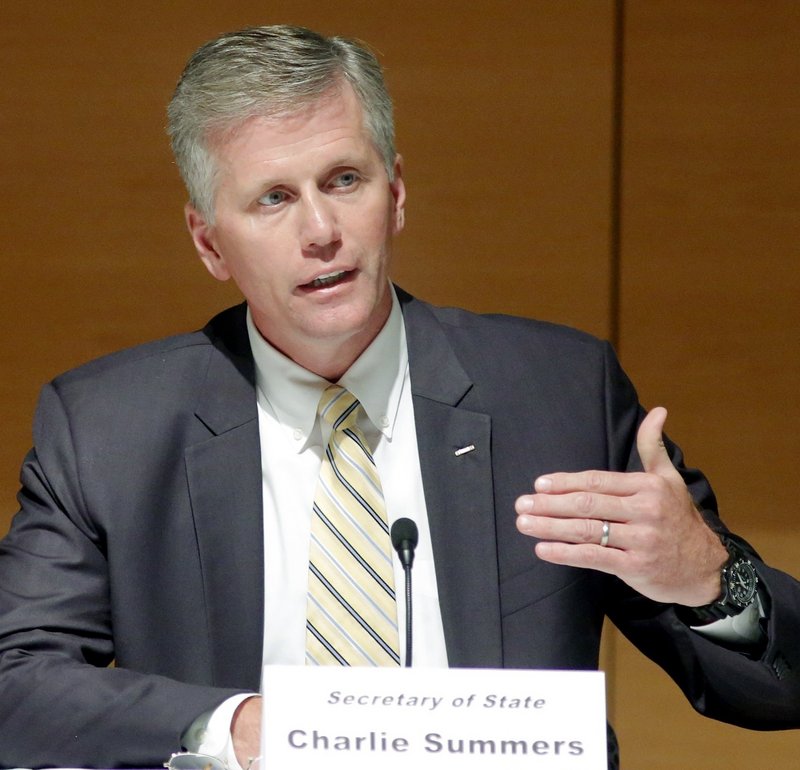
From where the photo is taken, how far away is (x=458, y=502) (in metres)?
1.87

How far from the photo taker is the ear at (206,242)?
1.98m

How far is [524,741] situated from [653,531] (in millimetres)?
359

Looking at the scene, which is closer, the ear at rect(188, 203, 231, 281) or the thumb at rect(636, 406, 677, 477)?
the thumb at rect(636, 406, 677, 477)

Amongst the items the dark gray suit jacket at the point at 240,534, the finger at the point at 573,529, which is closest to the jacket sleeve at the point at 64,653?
the dark gray suit jacket at the point at 240,534

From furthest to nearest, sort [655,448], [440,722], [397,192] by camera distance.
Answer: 1. [397,192]
2. [655,448]
3. [440,722]

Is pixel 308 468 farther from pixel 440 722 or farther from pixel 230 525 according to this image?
pixel 440 722

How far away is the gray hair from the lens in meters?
1.80

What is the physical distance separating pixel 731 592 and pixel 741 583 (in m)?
0.02

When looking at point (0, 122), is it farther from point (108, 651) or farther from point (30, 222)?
point (108, 651)

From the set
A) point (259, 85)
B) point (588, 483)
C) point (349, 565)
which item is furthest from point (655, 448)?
Result: point (259, 85)

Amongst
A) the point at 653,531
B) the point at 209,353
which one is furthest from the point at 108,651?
the point at 653,531

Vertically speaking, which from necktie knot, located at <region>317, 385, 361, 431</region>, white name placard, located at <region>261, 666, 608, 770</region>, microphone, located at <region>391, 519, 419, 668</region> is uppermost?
necktie knot, located at <region>317, 385, 361, 431</region>

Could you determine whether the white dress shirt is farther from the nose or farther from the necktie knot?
the nose

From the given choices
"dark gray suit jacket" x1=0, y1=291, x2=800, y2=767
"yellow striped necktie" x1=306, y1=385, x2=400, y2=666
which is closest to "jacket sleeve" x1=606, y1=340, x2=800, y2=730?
Result: "dark gray suit jacket" x1=0, y1=291, x2=800, y2=767
